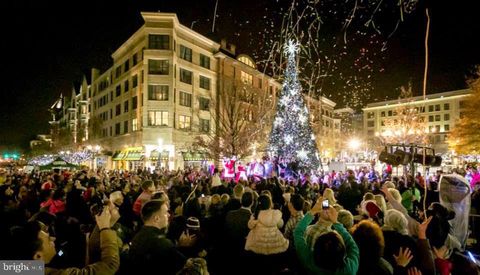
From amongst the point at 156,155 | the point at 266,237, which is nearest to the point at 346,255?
the point at 266,237

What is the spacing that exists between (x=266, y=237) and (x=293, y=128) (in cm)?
1800

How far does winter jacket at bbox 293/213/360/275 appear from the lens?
9.87 ft

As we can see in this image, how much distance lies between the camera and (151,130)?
37438 millimetres

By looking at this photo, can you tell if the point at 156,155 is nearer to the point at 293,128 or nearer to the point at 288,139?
the point at 288,139

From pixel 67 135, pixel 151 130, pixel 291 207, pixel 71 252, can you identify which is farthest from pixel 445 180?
pixel 67 135

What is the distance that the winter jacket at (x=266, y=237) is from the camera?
4.68 m

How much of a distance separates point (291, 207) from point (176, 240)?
2000 mm

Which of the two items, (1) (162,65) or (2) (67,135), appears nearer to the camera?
(1) (162,65)

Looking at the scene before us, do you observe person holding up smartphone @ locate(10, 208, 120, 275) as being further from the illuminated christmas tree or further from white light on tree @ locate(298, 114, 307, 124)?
white light on tree @ locate(298, 114, 307, 124)

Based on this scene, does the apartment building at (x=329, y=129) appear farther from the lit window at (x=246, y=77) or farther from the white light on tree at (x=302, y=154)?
the white light on tree at (x=302, y=154)

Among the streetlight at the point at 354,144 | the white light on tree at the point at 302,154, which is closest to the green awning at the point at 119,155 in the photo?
the white light on tree at the point at 302,154

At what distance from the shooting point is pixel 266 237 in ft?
15.4

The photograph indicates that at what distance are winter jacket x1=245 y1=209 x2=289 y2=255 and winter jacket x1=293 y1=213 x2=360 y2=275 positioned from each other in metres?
0.97

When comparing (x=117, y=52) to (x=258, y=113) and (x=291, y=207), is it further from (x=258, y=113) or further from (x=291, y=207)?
(x=291, y=207)
